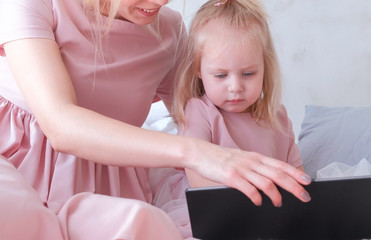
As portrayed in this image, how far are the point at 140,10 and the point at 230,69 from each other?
24cm

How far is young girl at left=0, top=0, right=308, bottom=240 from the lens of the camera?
0.99 meters

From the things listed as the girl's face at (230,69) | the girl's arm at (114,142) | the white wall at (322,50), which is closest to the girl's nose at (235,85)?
the girl's face at (230,69)

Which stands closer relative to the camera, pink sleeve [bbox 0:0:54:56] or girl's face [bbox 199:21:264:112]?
pink sleeve [bbox 0:0:54:56]

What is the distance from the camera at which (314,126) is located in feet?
6.45

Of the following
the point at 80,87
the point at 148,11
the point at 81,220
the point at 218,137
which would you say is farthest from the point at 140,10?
the point at 81,220

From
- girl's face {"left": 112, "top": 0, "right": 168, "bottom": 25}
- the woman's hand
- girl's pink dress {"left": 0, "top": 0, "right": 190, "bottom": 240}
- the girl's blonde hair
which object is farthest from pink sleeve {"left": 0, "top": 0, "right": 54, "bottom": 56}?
the woman's hand

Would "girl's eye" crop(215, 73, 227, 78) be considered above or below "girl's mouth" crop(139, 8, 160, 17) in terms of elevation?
below

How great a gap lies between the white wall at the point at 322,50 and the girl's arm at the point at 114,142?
107 centimetres

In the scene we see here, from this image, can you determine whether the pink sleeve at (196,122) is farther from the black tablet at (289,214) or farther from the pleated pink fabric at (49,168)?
the black tablet at (289,214)

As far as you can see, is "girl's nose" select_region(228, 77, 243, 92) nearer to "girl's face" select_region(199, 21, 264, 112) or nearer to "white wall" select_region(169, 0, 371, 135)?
"girl's face" select_region(199, 21, 264, 112)

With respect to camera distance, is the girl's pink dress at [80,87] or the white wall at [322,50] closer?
the girl's pink dress at [80,87]

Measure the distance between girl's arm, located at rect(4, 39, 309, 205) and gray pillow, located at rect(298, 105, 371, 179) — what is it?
0.73 metres

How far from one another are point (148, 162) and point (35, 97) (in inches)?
11.6

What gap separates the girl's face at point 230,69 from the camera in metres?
1.46
